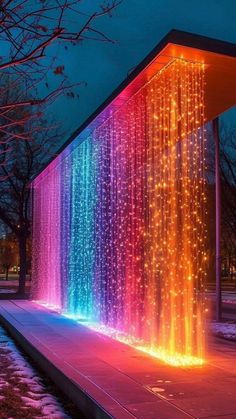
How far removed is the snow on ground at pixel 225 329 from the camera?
11828 millimetres

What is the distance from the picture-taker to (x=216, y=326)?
1367cm

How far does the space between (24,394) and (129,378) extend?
3.99 ft

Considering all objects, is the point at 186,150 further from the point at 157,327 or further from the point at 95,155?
the point at 95,155

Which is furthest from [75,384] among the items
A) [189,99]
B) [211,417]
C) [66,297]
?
[66,297]

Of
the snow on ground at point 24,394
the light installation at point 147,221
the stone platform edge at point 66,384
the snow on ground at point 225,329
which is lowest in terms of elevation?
the snow on ground at point 225,329

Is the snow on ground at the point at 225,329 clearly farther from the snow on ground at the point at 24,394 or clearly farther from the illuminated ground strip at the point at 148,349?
the snow on ground at the point at 24,394

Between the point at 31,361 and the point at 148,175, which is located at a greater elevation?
the point at 148,175

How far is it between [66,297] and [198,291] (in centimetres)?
846

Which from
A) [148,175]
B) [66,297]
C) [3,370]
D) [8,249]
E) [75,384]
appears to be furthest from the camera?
[8,249]

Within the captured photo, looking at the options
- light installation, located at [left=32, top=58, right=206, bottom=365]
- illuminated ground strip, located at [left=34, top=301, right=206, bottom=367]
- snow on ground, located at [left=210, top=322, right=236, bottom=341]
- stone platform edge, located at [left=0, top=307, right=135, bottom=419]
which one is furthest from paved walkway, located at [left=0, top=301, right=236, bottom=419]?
snow on ground, located at [left=210, top=322, right=236, bottom=341]

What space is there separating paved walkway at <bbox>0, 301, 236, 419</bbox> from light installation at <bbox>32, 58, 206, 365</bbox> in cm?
56

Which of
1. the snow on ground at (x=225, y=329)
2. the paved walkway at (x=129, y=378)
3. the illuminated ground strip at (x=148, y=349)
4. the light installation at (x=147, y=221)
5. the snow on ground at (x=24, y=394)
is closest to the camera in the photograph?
the paved walkway at (x=129, y=378)

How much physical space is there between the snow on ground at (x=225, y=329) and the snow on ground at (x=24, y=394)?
481cm

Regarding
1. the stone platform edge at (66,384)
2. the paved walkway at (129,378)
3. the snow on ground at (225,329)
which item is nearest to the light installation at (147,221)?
the paved walkway at (129,378)
